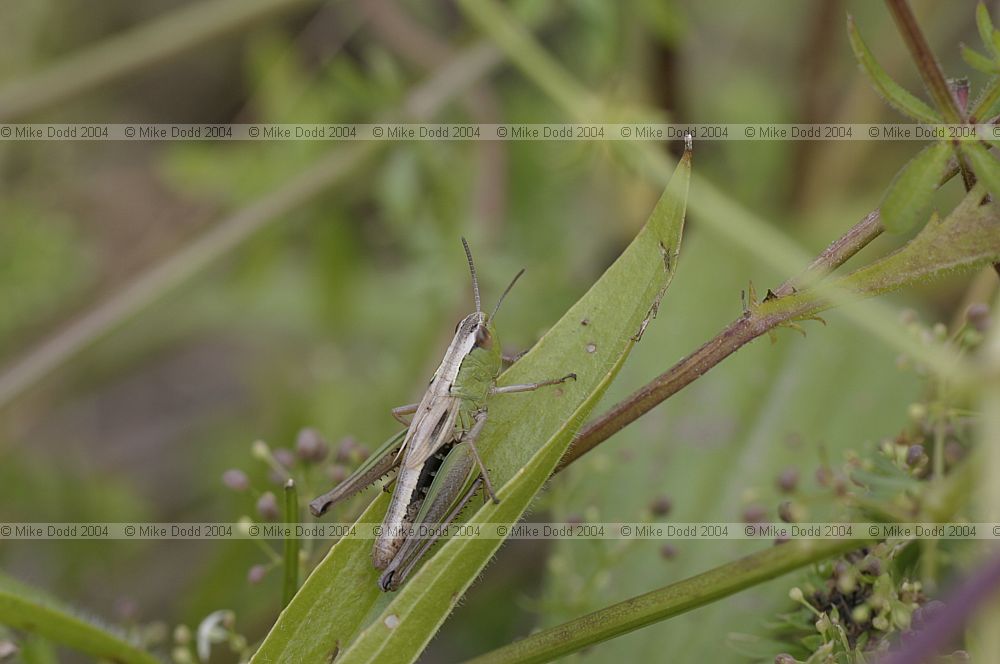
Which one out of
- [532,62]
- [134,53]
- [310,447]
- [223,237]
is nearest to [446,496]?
[310,447]

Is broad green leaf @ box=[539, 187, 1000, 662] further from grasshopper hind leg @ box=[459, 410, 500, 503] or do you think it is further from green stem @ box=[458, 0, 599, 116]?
green stem @ box=[458, 0, 599, 116]

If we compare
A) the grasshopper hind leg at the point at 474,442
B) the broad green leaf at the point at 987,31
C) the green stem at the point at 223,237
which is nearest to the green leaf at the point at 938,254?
the broad green leaf at the point at 987,31

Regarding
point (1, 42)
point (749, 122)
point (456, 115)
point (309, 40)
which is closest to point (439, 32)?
point (309, 40)

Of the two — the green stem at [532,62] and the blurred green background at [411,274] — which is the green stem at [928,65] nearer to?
the blurred green background at [411,274]

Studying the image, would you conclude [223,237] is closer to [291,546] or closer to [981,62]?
[291,546]

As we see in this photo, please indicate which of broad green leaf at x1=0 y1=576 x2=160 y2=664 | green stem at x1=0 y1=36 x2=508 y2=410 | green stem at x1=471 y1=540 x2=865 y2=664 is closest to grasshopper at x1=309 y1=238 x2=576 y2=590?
green stem at x1=471 y1=540 x2=865 y2=664

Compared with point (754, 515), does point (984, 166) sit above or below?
above
